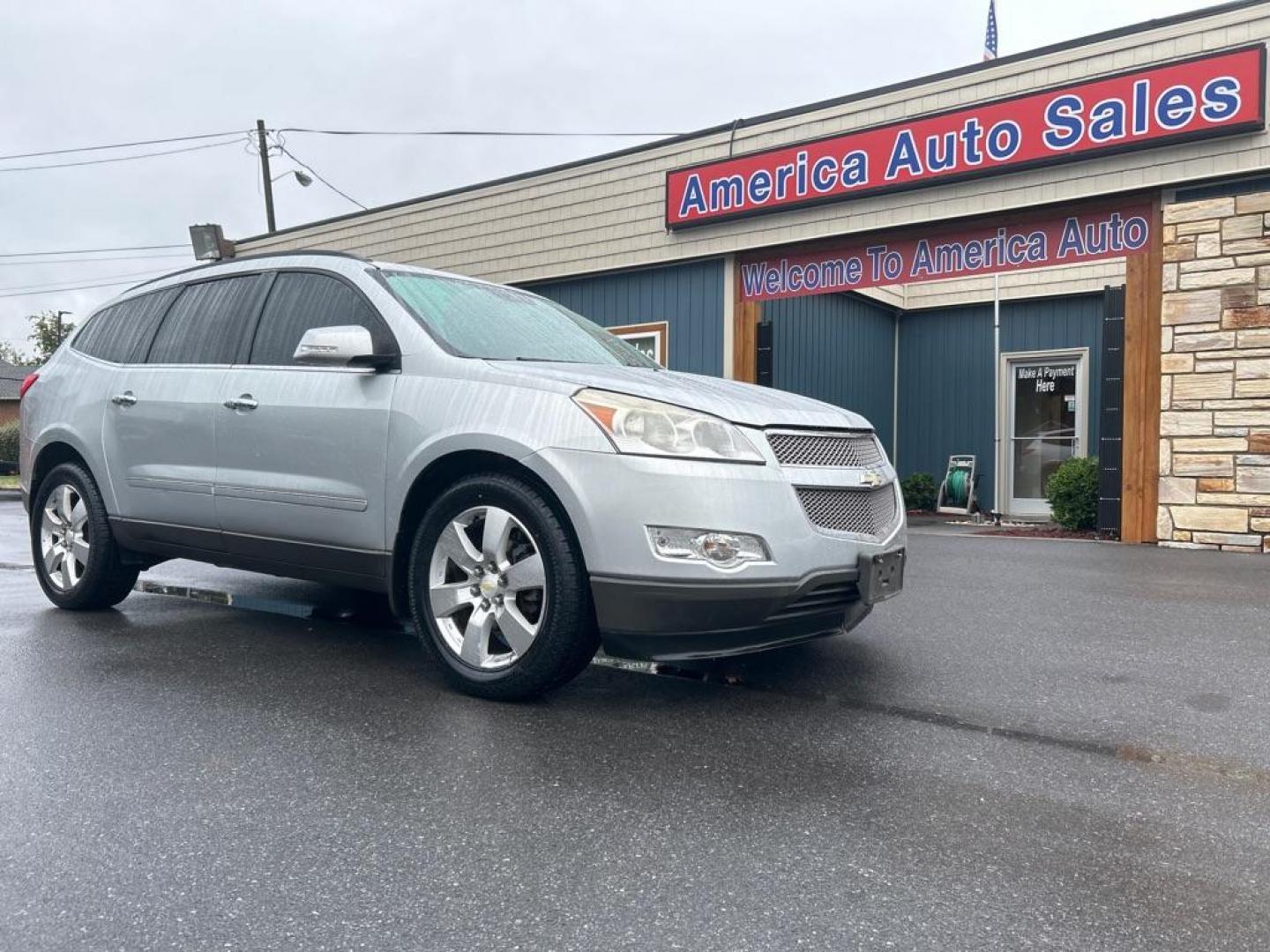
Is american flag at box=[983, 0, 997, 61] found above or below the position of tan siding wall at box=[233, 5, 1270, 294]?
above

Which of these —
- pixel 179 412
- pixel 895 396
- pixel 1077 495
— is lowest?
pixel 1077 495

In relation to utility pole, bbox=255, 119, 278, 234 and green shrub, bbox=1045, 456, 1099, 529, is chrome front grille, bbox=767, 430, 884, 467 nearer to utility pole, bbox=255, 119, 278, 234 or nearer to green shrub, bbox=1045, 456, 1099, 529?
green shrub, bbox=1045, 456, 1099, 529

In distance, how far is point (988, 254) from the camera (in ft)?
35.0

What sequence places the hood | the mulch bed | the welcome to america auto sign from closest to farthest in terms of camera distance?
the hood → the welcome to america auto sign → the mulch bed

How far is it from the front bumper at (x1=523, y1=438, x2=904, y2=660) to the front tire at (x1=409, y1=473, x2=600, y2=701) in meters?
0.10

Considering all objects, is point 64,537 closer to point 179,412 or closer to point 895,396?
point 179,412

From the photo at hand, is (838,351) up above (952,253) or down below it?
below

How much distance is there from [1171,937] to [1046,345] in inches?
512

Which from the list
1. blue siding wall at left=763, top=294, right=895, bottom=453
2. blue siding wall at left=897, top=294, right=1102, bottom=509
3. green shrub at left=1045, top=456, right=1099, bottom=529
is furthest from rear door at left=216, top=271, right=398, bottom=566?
blue siding wall at left=897, top=294, right=1102, bottom=509

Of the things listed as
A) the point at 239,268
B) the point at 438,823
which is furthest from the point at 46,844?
the point at 239,268

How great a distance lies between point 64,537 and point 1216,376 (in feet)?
29.2

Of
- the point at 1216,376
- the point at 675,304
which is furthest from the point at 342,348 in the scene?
the point at 675,304

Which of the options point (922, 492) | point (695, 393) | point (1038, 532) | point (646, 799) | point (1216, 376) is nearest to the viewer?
point (646, 799)

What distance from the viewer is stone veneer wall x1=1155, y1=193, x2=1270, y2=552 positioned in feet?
28.7
